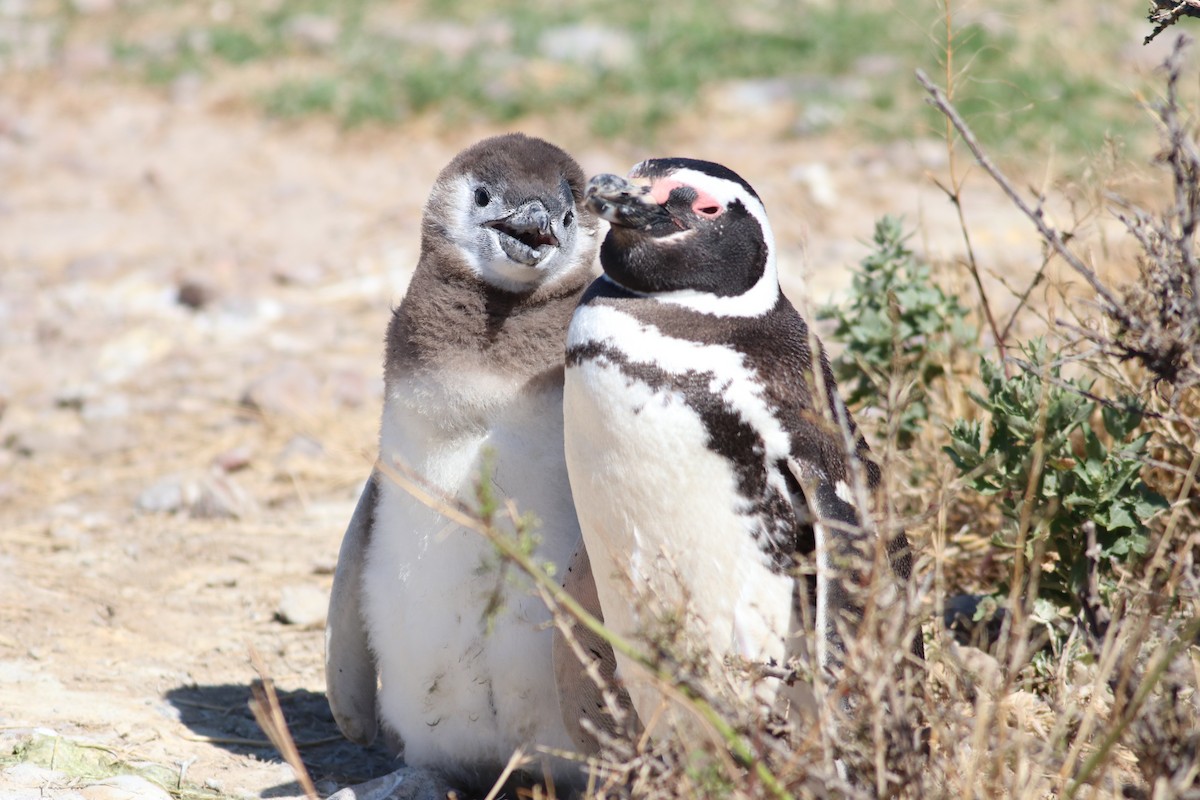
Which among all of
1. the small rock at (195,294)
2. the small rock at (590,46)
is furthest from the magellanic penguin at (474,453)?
the small rock at (590,46)

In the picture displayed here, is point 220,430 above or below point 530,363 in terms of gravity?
below

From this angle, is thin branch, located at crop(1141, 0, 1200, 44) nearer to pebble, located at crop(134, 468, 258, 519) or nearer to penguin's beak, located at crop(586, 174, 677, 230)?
penguin's beak, located at crop(586, 174, 677, 230)

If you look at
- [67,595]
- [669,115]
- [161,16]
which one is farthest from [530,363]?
[161,16]

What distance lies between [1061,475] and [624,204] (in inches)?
48.3

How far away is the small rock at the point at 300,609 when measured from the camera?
13.1 ft

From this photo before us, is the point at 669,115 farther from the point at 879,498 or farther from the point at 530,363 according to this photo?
the point at 879,498

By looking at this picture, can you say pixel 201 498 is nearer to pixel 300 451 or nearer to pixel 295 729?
pixel 300 451

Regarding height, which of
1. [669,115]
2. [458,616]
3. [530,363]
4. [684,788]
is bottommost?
[458,616]

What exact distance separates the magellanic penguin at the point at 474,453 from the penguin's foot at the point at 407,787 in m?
0.06

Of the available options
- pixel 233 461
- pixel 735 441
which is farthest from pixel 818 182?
pixel 735 441

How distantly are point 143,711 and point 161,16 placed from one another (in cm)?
842

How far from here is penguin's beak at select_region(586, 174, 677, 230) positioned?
8.05 feet

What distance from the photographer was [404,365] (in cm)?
306

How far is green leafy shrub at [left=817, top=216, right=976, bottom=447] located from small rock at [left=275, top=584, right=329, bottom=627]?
165cm
